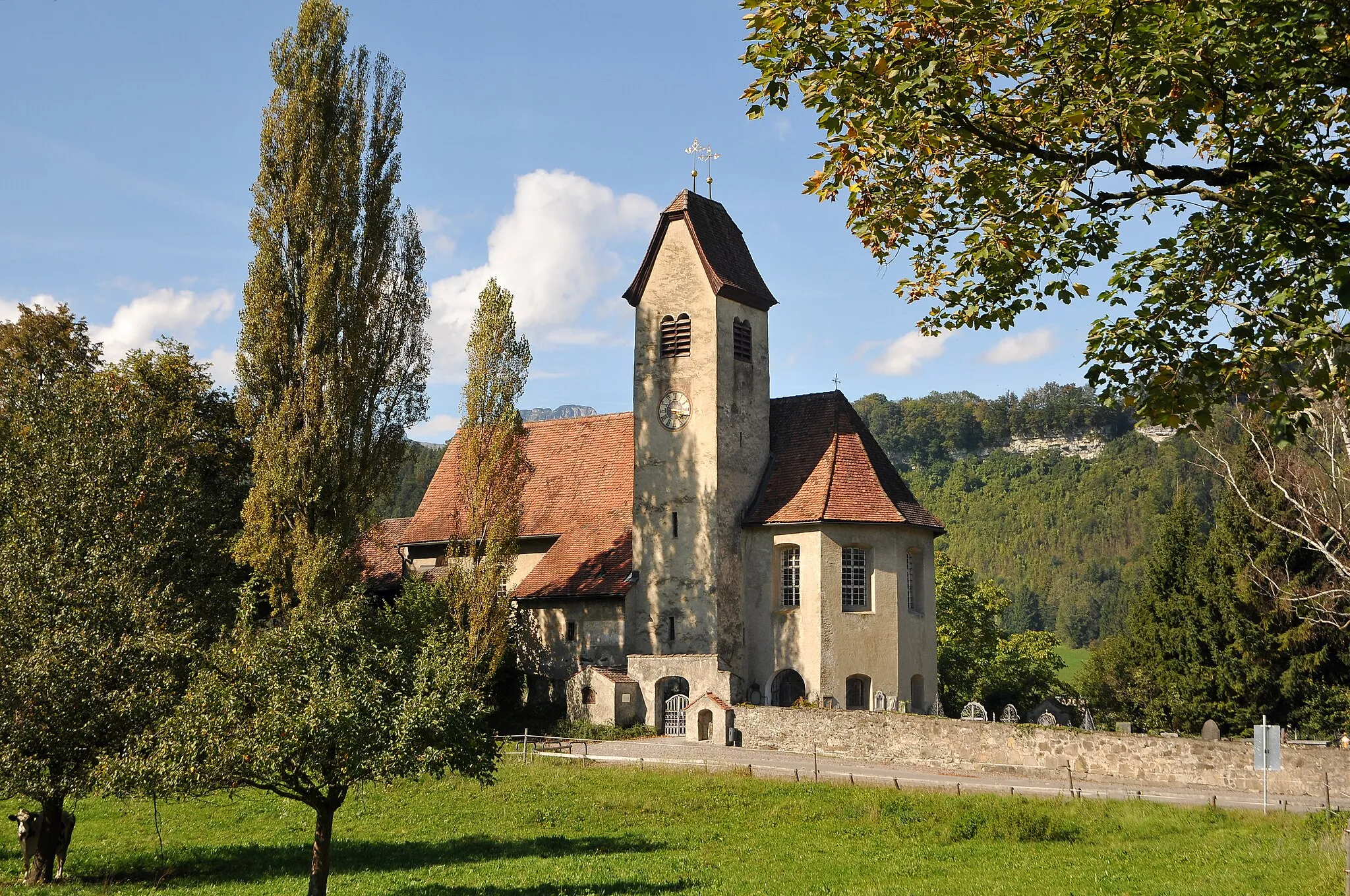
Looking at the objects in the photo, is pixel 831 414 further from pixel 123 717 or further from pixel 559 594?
pixel 123 717

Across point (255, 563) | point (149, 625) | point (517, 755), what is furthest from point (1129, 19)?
point (255, 563)

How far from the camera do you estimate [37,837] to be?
19.3 metres

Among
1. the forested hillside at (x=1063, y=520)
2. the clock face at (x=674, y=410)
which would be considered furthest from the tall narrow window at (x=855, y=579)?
the forested hillside at (x=1063, y=520)

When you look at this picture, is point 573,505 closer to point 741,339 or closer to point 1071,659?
point 741,339

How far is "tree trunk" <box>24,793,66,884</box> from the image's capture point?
1844 cm

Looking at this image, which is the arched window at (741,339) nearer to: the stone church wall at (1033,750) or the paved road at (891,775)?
the stone church wall at (1033,750)

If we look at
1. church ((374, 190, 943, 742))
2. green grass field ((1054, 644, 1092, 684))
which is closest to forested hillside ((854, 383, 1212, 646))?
green grass field ((1054, 644, 1092, 684))

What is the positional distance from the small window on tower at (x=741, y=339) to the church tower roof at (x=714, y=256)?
27.6 inches

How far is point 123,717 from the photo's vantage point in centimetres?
1742

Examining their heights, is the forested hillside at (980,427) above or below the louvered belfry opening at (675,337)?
above

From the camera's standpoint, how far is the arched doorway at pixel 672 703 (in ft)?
116

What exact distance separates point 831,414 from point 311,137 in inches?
721

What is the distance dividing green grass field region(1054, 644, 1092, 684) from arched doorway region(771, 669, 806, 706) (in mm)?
58952

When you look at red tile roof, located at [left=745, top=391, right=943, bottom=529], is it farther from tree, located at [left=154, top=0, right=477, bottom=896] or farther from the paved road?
tree, located at [left=154, top=0, right=477, bottom=896]
